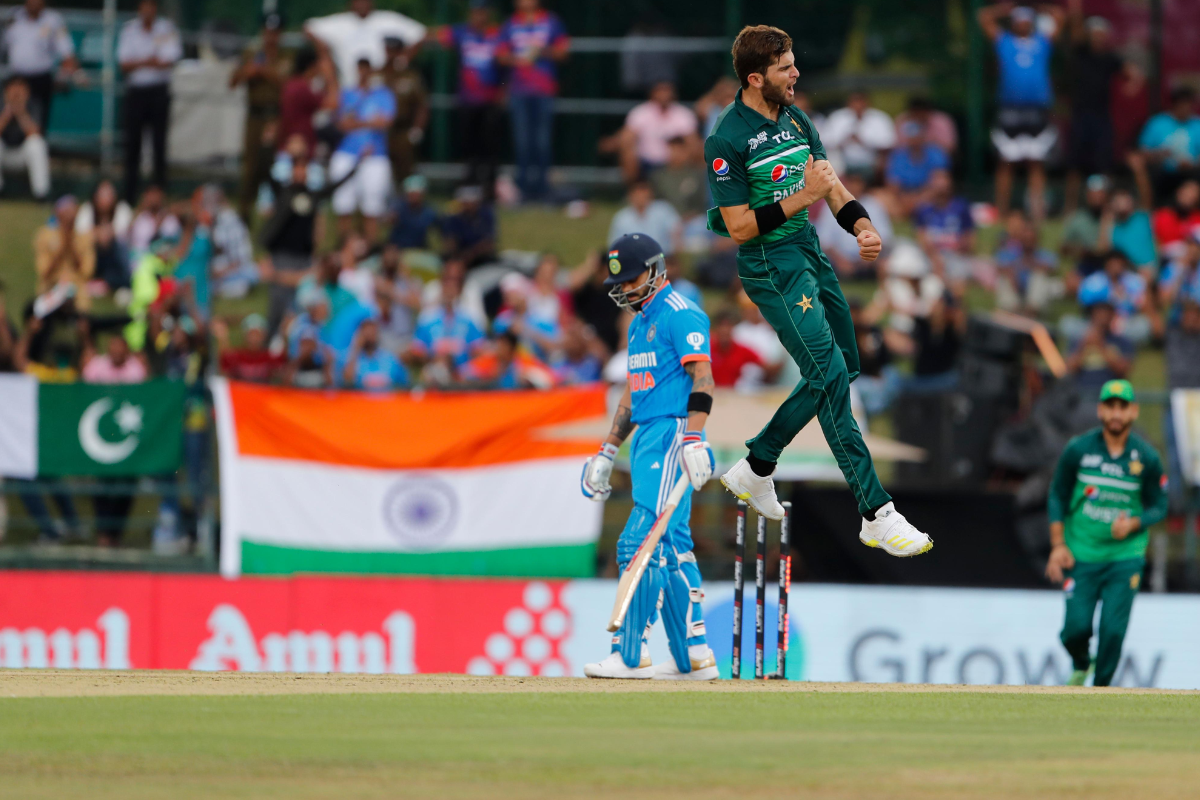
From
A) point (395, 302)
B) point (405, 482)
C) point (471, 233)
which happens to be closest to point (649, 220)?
point (471, 233)

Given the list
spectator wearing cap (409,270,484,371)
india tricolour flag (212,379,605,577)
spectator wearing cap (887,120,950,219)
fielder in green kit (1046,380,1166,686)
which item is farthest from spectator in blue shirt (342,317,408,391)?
spectator wearing cap (887,120,950,219)

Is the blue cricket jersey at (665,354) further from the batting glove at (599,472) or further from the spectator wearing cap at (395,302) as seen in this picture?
the spectator wearing cap at (395,302)

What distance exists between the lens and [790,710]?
7902mm

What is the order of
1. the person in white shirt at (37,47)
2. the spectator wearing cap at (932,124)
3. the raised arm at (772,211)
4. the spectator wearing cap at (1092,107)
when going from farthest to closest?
the spectator wearing cap at (1092,107)
the spectator wearing cap at (932,124)
the person in white shirt at (37,47)
the raised arm at (772,211)

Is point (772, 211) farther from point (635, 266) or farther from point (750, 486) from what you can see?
point (750, 486)

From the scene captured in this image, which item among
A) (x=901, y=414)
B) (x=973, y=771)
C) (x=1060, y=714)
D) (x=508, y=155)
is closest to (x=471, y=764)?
(x=973, y=771)

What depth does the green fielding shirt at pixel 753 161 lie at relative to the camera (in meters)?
8.56

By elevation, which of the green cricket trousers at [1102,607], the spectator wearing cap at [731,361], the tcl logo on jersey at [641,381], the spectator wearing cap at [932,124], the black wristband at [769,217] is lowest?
the green cricket trousers at [1102,607]

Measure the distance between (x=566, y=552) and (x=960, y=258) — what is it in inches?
307

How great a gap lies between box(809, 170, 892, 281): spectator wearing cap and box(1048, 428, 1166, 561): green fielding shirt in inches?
327

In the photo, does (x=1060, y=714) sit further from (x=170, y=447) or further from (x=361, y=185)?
(x=361, y=185)

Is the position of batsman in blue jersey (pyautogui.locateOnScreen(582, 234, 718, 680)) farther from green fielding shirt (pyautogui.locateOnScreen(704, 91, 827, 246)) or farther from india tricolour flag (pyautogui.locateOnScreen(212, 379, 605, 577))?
india tricolour flag (pyautogui.locateOnScreen(212, 379, 605, 577))

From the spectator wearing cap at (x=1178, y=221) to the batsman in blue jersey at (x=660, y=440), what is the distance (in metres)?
13.6

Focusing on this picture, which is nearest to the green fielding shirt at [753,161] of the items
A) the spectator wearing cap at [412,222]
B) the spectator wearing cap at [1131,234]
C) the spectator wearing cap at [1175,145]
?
the spectator wearing cap at [412,222]
